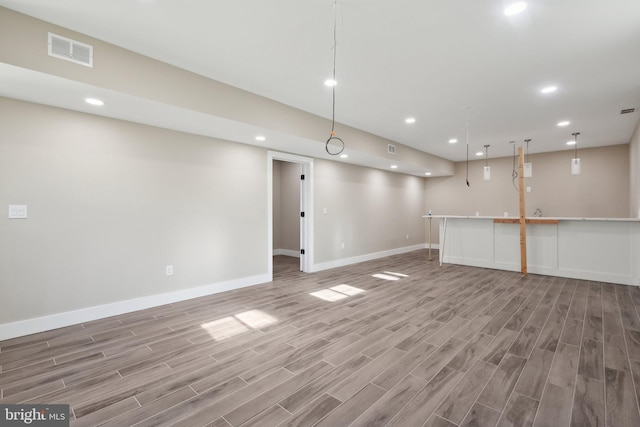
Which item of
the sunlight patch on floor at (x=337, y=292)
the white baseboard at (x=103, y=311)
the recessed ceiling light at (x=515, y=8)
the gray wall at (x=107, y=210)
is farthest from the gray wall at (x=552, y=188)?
the white baseboard at (x=103, y=311)

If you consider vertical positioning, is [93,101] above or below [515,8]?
below

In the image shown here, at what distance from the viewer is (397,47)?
2803 millimetres

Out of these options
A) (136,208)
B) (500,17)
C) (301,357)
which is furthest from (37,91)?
(500,17)

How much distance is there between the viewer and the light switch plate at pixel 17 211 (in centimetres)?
297

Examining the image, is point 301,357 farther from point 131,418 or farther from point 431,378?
point 131,418

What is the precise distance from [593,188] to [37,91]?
10308 millimetres

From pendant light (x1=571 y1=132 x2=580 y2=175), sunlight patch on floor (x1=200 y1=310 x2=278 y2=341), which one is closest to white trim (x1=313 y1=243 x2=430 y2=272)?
sunlight patch on floor (x1=200 y1=310 x2=278 y2=341)

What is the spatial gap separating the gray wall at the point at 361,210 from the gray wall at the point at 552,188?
120 cm

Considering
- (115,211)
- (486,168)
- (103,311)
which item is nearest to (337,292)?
(103,311)

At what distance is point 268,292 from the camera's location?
15.0 ft

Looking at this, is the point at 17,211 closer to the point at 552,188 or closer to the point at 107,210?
the point at 107,210

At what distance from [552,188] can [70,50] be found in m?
9.74

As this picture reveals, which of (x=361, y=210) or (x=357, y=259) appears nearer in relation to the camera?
(x=357, y=259)

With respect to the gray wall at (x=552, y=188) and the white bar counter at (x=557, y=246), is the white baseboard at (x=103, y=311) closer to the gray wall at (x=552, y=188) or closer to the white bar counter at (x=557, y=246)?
the white bar counter at (x=557, y=246)
